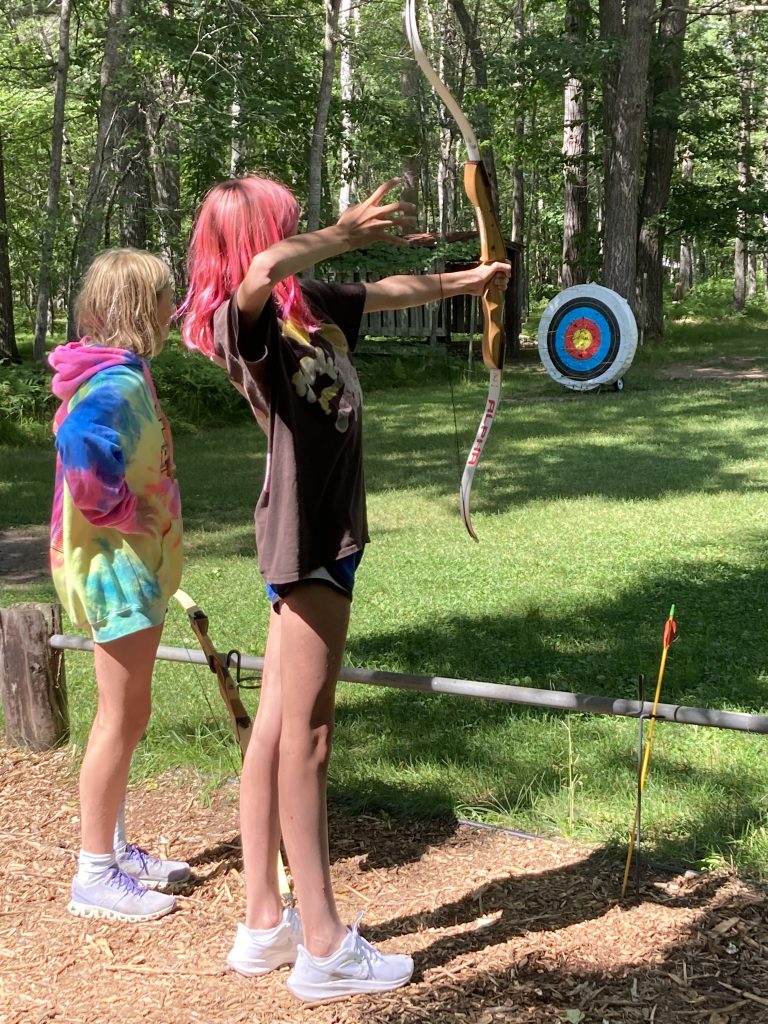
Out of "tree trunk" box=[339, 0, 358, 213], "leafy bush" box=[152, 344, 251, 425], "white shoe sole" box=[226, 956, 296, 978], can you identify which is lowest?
"white shoe sole" box=[226, 956, 296, 978]

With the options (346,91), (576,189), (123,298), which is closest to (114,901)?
(123,298)

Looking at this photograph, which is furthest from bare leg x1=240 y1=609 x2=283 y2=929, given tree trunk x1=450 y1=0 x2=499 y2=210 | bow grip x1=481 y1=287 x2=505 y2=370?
tree trunk x1=450 y1=0 x2=499 y2=210

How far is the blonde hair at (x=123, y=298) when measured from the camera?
2.74m

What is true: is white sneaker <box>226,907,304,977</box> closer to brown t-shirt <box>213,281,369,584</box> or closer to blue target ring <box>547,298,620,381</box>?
brown t-shirt <box>213,281,369,584</box>

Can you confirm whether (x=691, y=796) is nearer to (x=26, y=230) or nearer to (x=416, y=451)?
(x=416, y=451)

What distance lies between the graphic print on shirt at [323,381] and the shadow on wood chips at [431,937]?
131cm

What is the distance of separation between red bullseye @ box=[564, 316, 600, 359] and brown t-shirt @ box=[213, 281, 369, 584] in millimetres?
14437

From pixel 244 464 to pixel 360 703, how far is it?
22.1ft

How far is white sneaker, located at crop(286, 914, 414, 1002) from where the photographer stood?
2.42 meters

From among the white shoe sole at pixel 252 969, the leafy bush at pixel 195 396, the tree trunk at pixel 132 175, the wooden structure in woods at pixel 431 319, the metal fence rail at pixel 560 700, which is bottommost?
the white shoe sole at pixel 252 969

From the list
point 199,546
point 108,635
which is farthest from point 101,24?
point 108,635

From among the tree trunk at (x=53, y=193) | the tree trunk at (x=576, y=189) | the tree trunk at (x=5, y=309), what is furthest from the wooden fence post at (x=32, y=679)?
the tree trunk at (x=576, y=189)

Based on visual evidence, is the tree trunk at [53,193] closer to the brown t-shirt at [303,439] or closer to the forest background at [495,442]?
the forest background at [495,442]

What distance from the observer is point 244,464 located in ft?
36.5
